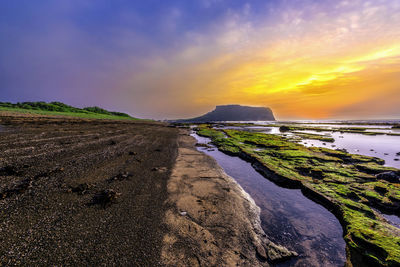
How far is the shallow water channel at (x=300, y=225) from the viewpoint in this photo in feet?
18.4

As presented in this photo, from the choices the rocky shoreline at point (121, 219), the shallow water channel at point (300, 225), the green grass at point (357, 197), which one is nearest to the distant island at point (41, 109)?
the rocky shoreline at point (121, 219)

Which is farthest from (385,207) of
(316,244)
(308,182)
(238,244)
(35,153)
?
(35,153)

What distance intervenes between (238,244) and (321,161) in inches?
644

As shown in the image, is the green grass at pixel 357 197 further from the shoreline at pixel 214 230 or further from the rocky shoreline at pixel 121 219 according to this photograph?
the rocky shoreline at pixel 121 219

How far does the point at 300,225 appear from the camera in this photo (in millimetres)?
7297

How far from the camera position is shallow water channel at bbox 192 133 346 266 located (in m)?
5.61

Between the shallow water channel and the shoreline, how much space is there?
570 mm

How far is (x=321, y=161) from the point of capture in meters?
16.0

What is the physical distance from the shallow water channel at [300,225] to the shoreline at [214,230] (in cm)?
57

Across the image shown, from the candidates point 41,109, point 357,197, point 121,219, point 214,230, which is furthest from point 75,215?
A: point 41,109

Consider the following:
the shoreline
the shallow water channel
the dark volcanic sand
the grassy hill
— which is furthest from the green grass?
the grassy hill

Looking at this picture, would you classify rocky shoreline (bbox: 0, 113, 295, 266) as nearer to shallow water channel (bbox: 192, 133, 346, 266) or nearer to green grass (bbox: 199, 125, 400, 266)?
shallow water channel (bbox: 192, 133, 346, 266)

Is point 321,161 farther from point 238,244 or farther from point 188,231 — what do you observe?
point 188,231

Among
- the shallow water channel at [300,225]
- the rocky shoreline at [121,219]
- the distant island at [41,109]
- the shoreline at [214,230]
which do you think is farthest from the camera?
the distant island at [41,109]
